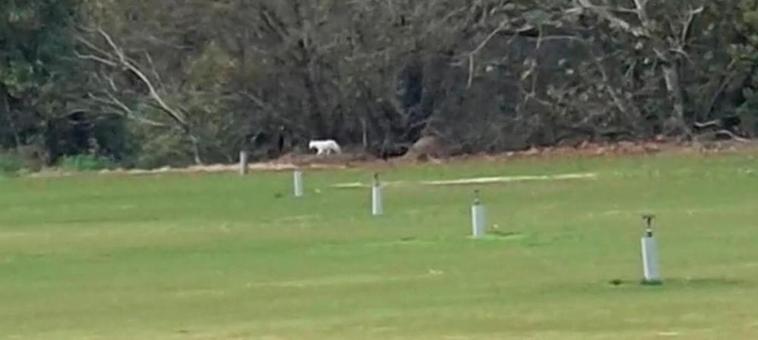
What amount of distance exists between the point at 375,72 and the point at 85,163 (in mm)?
8363

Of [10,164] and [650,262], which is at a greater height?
[10,164]

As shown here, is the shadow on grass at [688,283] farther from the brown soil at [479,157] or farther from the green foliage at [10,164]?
the green foliage at [10,164]

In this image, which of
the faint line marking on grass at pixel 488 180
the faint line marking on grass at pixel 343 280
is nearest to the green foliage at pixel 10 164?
the faint line marking on grass at pixel 488 180

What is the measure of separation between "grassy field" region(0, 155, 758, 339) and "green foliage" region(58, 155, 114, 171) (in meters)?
12.4

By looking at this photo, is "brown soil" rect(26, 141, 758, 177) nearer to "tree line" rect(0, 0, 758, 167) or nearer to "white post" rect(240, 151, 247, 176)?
"white post" rect(240, 151, 247, 176)

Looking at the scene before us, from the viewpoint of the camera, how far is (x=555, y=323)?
17.2 m

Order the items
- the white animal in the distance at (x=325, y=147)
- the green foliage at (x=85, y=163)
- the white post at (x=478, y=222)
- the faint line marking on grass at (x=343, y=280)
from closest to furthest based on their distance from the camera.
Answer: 1. the faint line marking on grass at (x=343, y=280)
2. the white post at (x=478, y=222)
3. the white animal in the distance at (x=325, y=147)
4. the green foliage at (x=85, y=163)

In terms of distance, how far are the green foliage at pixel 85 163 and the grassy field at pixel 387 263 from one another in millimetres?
12370

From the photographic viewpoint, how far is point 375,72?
5934cm

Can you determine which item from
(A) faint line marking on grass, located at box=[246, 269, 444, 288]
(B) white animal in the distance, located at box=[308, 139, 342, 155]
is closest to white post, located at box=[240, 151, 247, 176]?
(B) white animal in the distance, located at box=[308, 139, 342, 155]

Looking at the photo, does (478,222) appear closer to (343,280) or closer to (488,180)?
(343,280)

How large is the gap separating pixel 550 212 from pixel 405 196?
22.9 ft

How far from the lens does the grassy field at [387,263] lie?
17.7m

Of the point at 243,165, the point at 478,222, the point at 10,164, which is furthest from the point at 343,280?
the point at 10,164
